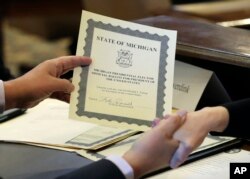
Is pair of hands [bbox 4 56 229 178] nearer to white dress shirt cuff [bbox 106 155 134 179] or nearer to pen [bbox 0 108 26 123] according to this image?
white dress shirt cuff [bbox 106 155 134 179]

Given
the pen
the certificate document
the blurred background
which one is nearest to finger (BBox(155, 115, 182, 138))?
the certificate document

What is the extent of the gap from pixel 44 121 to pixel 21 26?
10.6 feet

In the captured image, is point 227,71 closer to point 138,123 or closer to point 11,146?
point 138,123

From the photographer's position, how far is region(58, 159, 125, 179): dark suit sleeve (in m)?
0.79

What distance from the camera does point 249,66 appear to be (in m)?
1.09

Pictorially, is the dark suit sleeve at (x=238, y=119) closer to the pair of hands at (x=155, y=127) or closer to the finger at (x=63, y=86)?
the pair of hands at (x=155, y=127)

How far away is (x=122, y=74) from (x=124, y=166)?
227mm

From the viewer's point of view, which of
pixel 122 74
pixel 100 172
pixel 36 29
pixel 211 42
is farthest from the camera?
pixel 36 29

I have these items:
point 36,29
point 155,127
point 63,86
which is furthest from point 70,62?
point 36,29

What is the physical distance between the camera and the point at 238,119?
3.23 feet

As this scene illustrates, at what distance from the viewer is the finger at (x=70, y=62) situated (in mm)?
995

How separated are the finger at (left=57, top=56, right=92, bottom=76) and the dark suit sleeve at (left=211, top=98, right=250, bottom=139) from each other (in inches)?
10.6
